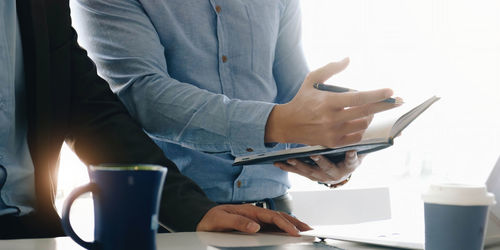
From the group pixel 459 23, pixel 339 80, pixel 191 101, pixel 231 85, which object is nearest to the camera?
pixel 191 101

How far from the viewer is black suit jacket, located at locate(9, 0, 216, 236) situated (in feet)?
3.54

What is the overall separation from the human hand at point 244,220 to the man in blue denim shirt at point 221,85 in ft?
0.55

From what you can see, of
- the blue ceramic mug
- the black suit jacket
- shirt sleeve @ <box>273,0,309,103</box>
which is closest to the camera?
the blue ceramic mug

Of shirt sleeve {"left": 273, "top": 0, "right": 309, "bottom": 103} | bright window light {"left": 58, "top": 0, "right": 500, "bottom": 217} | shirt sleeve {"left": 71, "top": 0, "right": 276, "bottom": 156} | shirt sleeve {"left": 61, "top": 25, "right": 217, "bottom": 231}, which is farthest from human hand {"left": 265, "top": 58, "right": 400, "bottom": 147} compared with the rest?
bright window light {"left": 58, "top": 0, "right": 500, "bottom": 217}

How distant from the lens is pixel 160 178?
59 centimetres

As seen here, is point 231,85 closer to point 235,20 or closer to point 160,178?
point 235,20

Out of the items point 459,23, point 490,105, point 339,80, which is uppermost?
point 459,23

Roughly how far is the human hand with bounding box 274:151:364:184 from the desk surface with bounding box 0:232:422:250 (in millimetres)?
279

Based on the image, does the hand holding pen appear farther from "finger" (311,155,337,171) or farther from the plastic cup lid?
the plastic cup lid

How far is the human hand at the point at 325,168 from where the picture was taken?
124cm

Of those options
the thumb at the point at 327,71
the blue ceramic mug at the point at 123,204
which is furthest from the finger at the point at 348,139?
the blue ceramic mug at the point at 123,204

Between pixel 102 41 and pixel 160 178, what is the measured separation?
0.94 meters

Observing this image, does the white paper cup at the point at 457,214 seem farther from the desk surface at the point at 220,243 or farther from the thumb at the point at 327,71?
the thumb at the point at 327,71

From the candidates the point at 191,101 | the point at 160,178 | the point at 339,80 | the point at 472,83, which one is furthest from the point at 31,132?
the point at 472,83
